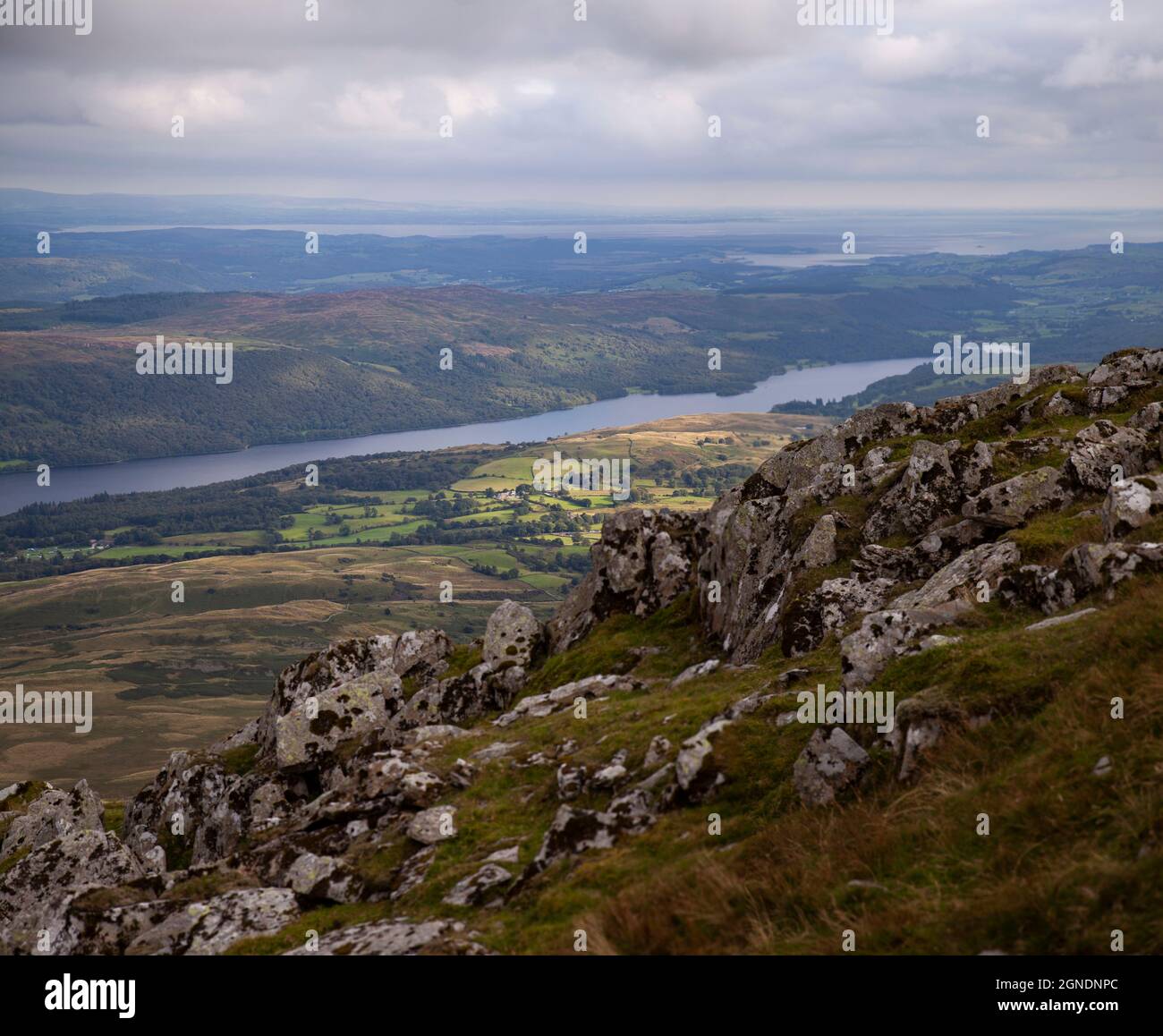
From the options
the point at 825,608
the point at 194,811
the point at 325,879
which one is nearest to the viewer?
the point at 325,879

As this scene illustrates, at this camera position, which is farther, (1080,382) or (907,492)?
(1080,382)

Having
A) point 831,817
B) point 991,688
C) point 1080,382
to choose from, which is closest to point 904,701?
point 991,688

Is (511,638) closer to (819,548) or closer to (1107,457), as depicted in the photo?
(819,548)

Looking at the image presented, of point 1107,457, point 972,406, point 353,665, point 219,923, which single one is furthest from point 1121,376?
point 219,923

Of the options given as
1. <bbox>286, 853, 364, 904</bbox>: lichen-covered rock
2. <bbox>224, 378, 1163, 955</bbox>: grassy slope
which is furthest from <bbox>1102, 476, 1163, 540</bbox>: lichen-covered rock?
<bbox>286, 853, 364, 904</bbox>: lichen-covered rock

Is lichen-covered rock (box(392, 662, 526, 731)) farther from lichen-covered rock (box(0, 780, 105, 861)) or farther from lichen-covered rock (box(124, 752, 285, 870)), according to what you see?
lichen-covered rock (box(0, 780, 105, 861))
